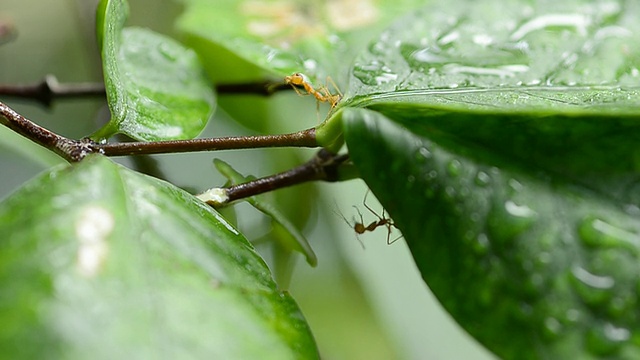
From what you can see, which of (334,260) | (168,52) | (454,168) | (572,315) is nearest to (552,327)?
(572,315)

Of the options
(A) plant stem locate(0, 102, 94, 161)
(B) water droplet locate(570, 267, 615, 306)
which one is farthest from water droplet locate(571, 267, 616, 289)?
(A) plant stem locate(0, 102, 94, 161)

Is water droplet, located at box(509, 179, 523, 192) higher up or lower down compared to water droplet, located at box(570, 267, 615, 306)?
higher up

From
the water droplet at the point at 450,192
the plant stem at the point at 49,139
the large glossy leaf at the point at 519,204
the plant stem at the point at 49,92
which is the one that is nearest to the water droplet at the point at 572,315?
the large glossy leaf at the point at 519,204

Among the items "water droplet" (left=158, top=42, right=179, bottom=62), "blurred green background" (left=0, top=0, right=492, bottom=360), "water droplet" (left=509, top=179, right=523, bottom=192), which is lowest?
"blurred green background" (left=0, top=0, right=492, bottom=360)

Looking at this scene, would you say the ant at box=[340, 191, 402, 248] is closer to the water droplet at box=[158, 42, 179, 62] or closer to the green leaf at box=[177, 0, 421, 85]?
the green leaf at box=[177, 0, 421, 85]

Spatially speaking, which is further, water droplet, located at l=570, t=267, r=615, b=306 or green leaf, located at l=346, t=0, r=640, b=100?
green leaf, located at l=346, t=0, r=640, b=100

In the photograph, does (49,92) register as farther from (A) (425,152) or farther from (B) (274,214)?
(A) (425,152)

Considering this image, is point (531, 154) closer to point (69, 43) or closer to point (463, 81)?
point (463, 81)
